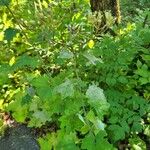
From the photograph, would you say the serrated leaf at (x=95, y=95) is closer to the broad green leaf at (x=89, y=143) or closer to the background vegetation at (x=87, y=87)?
the background vegetation at (x=87, y=87)

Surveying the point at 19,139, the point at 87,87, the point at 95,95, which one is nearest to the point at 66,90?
the point at 95,95

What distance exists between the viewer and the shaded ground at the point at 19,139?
3846 mm

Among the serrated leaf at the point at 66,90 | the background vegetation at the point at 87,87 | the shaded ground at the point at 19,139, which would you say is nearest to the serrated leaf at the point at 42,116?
the background vegetation at the point at 87,87

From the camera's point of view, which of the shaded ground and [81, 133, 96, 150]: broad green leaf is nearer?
[81, 133, 96, 150]: broad green leaf

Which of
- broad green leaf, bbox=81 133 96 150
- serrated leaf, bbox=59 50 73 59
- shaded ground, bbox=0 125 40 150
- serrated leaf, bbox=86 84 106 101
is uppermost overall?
serrated leaf, bbox=59 50 73 59

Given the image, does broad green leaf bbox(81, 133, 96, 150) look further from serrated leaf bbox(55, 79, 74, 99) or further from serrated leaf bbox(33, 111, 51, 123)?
serrated leaf bbox(33, 111, 51, 123)

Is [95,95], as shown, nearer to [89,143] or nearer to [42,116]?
[89,143]

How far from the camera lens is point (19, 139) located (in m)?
3.99

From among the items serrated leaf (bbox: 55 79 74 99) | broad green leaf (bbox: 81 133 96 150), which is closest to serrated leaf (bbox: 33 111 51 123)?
serrated leaf (bbox: 55 79 74 99)

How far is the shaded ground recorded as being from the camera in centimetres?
385

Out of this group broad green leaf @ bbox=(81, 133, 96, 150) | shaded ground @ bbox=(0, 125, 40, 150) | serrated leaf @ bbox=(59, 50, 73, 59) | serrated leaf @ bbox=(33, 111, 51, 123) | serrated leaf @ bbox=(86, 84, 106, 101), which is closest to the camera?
broad green leaf @ bbox=(81, 133, 96, 150)

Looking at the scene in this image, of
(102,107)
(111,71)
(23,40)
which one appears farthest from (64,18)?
(102,107)

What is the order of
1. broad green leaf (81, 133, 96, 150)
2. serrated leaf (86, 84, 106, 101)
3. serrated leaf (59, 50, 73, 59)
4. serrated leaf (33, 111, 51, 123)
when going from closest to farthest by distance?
broad green leaf (81, 133, 96, 150) → serrated leaf (86, 84, 106, 101) → serrated leaf (59, 50, 73, 59) → serrated leaf (33, 111, 51, 123)

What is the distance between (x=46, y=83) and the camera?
8.20 ft
